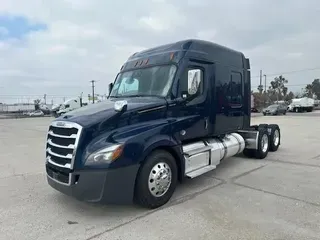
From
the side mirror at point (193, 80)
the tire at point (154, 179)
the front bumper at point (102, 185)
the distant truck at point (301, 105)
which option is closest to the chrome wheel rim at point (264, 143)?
the side mirror at point (193, 80)

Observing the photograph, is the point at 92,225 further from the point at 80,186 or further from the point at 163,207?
the point at 163,207

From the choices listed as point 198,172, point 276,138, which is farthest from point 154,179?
point 276,138

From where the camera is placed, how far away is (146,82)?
Result: 16.6 ft

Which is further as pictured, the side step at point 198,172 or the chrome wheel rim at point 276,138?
the chrome wheel rim at point 276,138

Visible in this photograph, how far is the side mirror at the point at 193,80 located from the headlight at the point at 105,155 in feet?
6.17

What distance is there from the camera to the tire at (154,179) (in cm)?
404

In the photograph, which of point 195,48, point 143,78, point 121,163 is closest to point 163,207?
point 121,163

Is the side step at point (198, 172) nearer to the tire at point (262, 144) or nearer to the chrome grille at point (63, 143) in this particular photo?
the chrome grille at point (63, 143)

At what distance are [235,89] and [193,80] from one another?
7.11 ft

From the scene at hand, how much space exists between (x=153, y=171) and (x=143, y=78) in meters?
1.85

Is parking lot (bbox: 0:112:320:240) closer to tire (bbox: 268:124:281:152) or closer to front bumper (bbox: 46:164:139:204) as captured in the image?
front bumper (bbox: 46:164:139:204)

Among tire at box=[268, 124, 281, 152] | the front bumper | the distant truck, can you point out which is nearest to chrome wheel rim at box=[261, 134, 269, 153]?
tire at box=[268, 124, 281, 152]

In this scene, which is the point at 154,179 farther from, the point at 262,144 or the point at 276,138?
the point at 276,138

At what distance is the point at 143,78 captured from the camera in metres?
5.17
